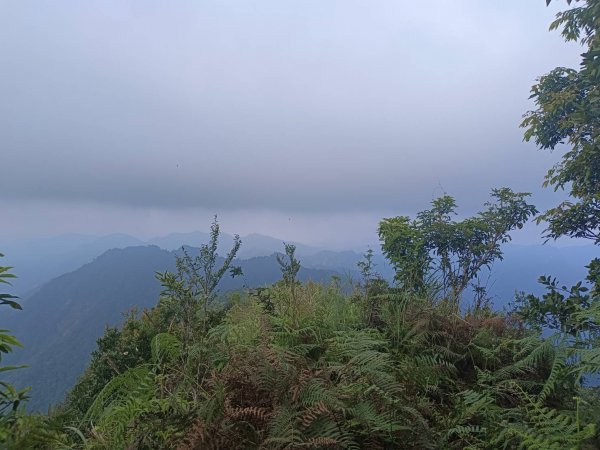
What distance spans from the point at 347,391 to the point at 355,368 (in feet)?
0.85

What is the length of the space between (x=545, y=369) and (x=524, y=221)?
7.78 metres

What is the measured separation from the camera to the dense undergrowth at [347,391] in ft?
6.00

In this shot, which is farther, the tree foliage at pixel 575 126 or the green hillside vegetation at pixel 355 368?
the tree foliage at pixel 575 126

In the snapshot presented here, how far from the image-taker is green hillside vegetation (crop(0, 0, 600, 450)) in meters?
1.85

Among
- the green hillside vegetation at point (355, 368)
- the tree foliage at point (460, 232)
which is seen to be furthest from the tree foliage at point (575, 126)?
the tree foliage at point (460, 232)

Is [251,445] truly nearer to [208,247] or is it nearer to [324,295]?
[208,247]

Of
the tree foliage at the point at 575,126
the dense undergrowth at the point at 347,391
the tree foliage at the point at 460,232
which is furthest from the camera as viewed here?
the tree foliage at the point at 460,232

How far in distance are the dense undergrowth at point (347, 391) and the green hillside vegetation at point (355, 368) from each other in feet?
0.04

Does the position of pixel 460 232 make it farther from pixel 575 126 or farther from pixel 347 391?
pixel 347 391

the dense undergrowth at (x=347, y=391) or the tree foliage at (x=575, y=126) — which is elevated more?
the tree foliage at (x=575, y=126)

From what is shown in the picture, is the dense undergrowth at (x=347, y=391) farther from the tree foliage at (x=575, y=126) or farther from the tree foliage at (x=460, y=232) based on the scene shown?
the tree foliage at (x=460, y=232)

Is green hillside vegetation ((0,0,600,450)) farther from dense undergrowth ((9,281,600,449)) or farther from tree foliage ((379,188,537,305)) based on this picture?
tree foliage ((379,188,537,305))

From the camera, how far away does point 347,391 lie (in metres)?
2.14

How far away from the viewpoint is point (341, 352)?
2877 millimetres
